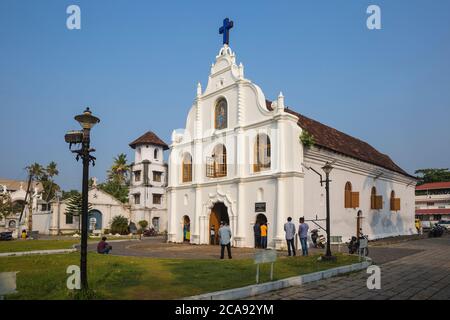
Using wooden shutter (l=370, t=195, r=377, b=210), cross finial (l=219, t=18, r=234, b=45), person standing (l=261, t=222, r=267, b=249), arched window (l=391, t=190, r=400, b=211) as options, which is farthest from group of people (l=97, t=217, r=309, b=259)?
arched window (l=391, t=190, r=400, b=211)

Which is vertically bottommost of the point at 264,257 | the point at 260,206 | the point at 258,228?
the point at 258,228

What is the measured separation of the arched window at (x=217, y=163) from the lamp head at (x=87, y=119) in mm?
15177

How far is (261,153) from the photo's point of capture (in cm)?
2089

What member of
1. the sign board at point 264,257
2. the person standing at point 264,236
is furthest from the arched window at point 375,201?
the sign board at point 264,257

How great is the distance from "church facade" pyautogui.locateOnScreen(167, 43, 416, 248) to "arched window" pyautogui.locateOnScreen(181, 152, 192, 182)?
6 centimetres

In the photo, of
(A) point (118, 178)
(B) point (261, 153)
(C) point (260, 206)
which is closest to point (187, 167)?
(B) point (261, 153)

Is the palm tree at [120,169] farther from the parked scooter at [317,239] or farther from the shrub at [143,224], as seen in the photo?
the parked scooter at [317,239]

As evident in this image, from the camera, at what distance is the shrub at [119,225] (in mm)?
39344

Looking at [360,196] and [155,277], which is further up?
[360,196]

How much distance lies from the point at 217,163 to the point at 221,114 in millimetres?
3098

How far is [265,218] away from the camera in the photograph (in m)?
20.2

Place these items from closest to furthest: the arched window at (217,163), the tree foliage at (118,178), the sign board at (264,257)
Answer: the sign board at (264,257) → the arched window at (217,163) → the tree foliage at (118,178)

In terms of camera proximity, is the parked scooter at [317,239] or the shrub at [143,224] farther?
the shrub at [143,224]

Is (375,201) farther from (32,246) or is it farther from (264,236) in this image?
(32,246)
